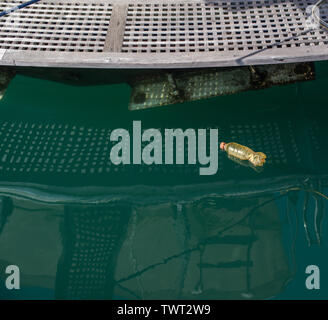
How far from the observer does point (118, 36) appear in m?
2.93

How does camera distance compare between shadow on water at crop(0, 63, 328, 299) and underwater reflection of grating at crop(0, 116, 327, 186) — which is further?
underwater reflection of grating at crop(0, 116, 327, 186)

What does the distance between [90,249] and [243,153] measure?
1149 millimetres

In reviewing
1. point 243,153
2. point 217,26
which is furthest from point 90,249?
point 217,26

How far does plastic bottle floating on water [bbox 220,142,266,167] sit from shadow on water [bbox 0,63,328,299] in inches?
2.5

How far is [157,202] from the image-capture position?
2828mm

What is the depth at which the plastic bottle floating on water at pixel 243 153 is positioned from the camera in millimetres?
2949

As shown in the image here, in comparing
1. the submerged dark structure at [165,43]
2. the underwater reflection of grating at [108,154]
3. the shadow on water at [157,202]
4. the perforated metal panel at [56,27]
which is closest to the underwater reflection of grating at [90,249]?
the shadow on water at [157,202]

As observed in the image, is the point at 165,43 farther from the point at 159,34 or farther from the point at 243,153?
the point at 243,153

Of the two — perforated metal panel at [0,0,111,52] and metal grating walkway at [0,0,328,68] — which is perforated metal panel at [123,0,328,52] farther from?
perforated metal panel at [0,0,111,52]

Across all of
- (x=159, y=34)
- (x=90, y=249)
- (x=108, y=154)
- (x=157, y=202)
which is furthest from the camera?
(x=108, y=154)

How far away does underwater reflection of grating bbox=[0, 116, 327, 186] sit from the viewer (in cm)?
296

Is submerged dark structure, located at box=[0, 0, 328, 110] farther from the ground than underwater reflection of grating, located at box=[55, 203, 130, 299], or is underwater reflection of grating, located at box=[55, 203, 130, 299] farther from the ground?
submerged dark structure, located at box=[0, 0, 328, 110]

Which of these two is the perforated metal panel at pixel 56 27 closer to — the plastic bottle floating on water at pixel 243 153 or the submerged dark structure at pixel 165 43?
the submerged dark structure at pixel 165 43

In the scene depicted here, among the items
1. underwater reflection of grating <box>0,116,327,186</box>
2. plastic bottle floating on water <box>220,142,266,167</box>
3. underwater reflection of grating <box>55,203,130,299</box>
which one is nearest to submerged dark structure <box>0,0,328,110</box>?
underwater reflection of grating <box>0,116,327,186</box>
